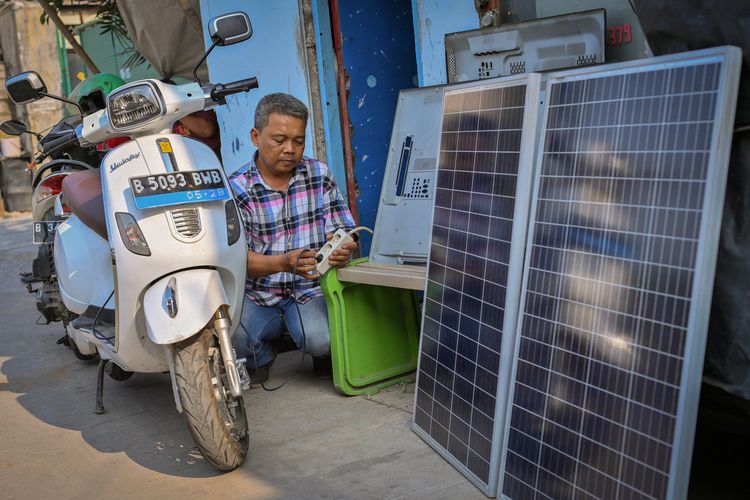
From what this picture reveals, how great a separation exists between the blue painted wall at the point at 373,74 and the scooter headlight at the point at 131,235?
2.77m

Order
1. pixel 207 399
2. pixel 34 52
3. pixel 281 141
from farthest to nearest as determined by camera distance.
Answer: pixel 34 52 → pixel 281 141 → pixel 207 399

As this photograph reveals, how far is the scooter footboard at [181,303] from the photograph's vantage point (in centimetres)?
314

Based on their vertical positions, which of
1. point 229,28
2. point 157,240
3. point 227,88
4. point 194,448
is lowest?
point 194,448

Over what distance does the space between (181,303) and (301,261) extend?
82 centimetres

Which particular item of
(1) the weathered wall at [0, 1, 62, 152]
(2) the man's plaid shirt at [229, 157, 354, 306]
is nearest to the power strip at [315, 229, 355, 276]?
(2) the man's plaid shirt at [229, 157, 354, 306]

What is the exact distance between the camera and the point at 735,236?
2.37m

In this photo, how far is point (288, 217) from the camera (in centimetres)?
419

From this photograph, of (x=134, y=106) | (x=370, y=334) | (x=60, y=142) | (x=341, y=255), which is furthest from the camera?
(x=60, y=142)

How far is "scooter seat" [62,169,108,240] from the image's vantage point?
12.2 ft

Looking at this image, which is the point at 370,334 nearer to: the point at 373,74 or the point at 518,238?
the point at 518,238

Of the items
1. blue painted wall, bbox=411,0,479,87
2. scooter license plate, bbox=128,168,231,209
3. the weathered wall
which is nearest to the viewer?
scooter license plate, bbox=128,168,231,209

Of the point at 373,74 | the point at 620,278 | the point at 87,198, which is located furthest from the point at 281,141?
the point at 373,74

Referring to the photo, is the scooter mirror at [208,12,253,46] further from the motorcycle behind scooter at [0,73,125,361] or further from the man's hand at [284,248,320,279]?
the motorcycle behind scooter at [0,73,125,361]

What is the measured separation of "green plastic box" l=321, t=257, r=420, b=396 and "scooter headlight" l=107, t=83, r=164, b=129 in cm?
105
